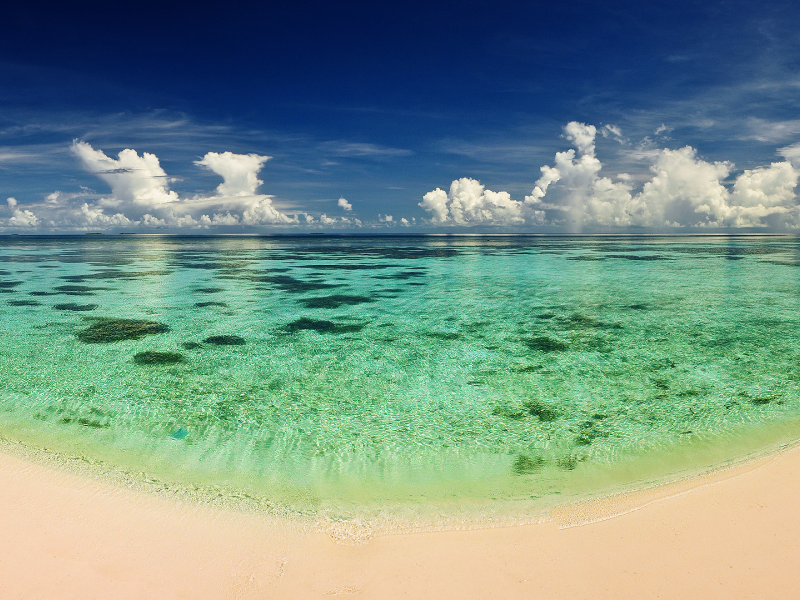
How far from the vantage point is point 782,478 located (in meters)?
6.16

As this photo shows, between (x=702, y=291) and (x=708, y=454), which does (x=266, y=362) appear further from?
(x=702, y=291)

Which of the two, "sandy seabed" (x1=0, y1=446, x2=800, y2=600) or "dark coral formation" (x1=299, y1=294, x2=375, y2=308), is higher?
"dark coral formation" (x1=299, y1=294, x2=375, y2=308)

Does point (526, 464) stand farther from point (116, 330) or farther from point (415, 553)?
point (116, 330)

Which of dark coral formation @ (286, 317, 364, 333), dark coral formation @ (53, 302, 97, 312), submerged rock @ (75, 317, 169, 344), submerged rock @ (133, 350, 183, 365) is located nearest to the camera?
submerged rock @ (133, 350, 183, 365)

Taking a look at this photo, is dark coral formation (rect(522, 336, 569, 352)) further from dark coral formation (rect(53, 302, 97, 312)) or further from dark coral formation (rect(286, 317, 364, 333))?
dark coral formation (rect(53, 302, 97, 312))

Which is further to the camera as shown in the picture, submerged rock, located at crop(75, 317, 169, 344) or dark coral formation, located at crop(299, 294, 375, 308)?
dark coral formation, located at crop(299, 294, 375, 308)

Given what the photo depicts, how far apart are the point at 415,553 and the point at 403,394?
507 cm

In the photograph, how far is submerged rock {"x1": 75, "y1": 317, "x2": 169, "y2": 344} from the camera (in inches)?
573

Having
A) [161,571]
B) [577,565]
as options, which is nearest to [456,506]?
[577,565]

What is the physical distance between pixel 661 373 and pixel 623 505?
630cm

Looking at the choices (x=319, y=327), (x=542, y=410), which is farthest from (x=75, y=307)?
(x=542, y=410)

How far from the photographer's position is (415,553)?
16.4ft

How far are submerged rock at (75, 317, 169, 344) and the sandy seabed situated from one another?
31.2 ft

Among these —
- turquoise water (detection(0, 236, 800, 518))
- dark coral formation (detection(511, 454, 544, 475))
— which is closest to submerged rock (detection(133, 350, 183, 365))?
turquoise water (detection(0, 236, 800, 518))
